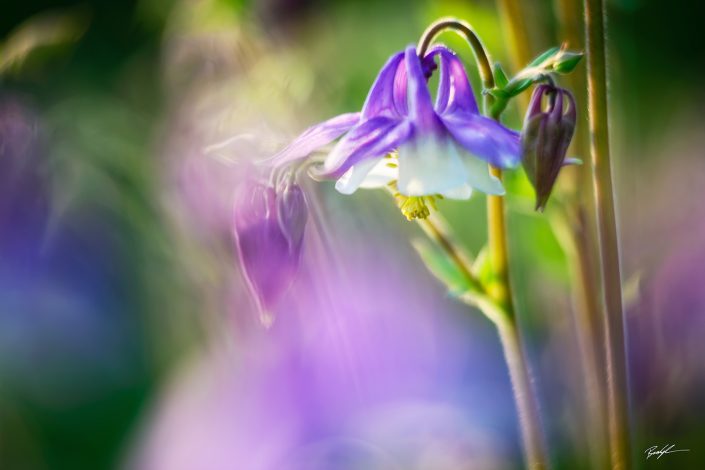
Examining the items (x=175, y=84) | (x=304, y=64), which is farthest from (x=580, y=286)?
(x=175, y=84)

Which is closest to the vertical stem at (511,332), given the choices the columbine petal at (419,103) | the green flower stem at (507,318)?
the green flower stem at (507,318)

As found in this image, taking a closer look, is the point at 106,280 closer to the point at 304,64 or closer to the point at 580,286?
the point at 304,64

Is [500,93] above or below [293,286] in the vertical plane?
above

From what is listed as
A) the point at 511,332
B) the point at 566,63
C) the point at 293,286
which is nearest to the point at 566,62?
the point at 566,63

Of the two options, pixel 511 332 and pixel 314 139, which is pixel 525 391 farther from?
pixel 314 139

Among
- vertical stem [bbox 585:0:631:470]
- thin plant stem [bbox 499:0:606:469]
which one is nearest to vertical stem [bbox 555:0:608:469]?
thin plant stem [bbox 499:0:606:469]
